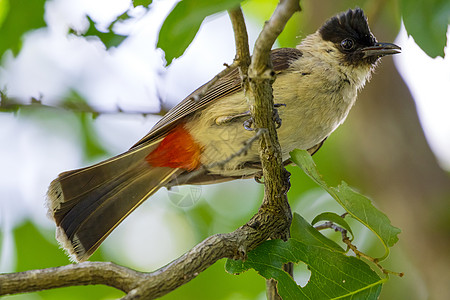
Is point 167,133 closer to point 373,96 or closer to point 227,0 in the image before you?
point 373,96

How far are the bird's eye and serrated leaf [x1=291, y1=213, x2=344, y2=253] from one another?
170 centimetres

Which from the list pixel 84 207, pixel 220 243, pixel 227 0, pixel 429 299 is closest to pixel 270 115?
pixel 220 243

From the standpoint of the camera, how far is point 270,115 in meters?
2.29

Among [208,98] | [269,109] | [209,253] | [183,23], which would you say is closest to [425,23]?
[183,23]

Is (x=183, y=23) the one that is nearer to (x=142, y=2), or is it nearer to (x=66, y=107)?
(x=142, y=2)

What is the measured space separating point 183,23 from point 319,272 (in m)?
1.30

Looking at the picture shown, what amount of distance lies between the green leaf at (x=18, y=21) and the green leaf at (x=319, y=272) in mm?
1220

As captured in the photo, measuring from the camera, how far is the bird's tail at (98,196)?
3.22m

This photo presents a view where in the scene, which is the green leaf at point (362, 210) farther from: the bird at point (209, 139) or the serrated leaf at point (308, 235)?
the bird at point (209, 139)

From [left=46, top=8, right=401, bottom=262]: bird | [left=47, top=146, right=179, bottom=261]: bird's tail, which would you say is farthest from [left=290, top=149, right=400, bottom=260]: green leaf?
[left=47, top=146, right=179, bottom=261]: bird's tail

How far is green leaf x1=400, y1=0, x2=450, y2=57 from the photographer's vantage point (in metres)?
1.60

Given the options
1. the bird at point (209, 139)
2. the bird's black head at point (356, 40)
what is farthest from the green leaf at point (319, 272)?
the bird's black head at point (356, 40)

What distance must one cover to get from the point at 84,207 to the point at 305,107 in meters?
1.38

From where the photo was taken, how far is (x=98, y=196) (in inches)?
134
